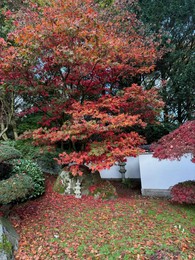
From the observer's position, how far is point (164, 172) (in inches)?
244

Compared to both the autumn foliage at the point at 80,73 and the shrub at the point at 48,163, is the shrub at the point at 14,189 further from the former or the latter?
the shrub at the point at 48,163

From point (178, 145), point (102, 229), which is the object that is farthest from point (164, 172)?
point (102, 229)

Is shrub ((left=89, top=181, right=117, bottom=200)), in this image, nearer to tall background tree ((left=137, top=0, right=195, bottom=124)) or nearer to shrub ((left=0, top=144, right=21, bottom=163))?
shrub ((left=0, top=144, right=21, bottom=163))

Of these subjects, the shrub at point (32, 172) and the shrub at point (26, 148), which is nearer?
the shrub at point (32, 172)

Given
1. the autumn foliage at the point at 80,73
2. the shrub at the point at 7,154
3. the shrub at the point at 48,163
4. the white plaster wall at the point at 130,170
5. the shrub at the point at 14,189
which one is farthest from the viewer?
the white plaster wall at the point at 130,170

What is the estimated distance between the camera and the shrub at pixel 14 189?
343cm

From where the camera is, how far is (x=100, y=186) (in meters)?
5.59

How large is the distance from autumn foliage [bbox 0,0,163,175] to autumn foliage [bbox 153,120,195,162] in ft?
2.25

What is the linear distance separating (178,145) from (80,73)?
308cm

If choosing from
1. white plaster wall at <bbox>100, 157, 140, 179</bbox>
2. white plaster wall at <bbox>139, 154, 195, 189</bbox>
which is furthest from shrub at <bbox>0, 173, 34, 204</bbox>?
white plaster wall at <bbox>100, 157, 140, 179</bbox>

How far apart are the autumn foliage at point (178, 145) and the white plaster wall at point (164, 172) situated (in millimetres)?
1784

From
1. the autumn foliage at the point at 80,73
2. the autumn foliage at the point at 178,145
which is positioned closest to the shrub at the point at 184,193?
the autumn foliage at the point at 178,145

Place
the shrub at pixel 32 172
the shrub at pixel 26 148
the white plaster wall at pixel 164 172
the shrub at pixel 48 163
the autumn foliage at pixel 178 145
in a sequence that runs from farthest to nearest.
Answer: the shrub at pixel 48 163 < the shrub at pixel 26 148 < the white plaster wall at pixel 164 172 < the shrub at pixel 32 172 < the autumn foliage at pixel 178 145

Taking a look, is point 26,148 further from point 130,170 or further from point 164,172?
point 164,172
